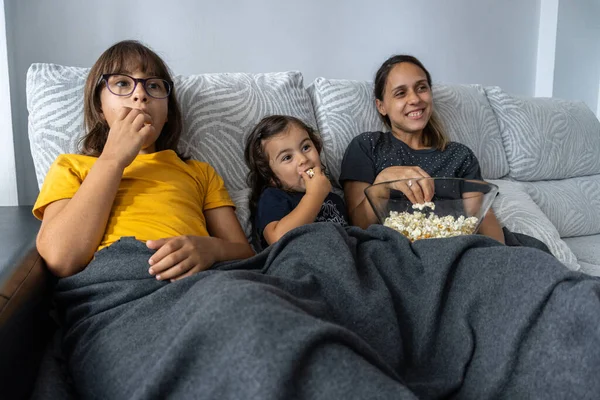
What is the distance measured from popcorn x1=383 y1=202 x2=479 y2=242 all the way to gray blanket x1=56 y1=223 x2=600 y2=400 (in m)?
0.13

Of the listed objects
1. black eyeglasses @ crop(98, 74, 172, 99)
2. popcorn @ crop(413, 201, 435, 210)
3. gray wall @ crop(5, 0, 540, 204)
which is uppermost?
gray wall @ crop(5, 0, 540, 204)

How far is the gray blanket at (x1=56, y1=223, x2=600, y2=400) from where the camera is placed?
49cm

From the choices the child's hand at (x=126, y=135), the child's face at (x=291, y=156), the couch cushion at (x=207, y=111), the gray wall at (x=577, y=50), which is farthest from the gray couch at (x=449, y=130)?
the gray wall at (x=577, y=50)

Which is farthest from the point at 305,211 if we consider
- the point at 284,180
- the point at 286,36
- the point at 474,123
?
the point at 286,36

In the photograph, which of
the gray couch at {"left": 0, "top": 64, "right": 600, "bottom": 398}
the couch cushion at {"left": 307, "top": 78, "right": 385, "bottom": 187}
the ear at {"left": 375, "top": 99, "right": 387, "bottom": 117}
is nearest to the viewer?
the gray couch at {"left": 0, "top": 64, "right": 600, "bottom": 398}

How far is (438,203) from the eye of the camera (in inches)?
39.9

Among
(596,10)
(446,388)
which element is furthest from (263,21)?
(596,10)

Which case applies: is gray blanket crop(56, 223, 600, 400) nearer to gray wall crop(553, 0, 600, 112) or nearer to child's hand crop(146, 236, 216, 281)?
child's hand crop(146, 236, 216, 281)

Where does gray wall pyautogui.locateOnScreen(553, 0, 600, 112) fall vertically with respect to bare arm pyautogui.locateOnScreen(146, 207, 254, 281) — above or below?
above

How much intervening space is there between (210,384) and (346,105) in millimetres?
1185

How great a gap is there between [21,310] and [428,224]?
0.76 metres

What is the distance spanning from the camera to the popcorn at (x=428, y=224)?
0.98m

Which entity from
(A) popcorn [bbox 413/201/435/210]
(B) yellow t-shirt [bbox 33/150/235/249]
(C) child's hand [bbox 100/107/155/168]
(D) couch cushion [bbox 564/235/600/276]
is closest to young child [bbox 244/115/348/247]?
(B) yellow t-shirt [bbox 33/150/235/249]

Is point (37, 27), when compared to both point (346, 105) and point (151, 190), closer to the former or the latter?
point (151, 190)
